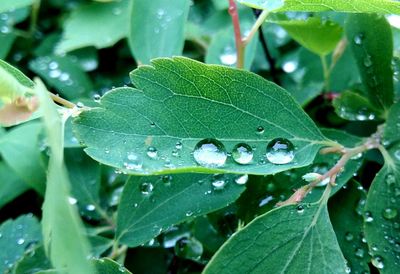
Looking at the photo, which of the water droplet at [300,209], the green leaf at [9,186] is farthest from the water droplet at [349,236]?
the green leaf at [9,186]

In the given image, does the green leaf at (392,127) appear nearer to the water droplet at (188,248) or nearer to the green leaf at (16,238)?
the water droplet at (188,248)

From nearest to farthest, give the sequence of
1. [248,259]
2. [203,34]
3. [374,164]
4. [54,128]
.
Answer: [54,128] < [248,259] < [374,164] < [203,34]

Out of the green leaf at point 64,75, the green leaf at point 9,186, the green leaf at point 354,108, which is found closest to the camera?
the green leaf at point 354,108

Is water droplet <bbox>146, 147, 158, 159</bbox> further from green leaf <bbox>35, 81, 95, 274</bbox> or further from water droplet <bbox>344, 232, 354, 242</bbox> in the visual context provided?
water droplet <bbox>344, 232, 354, 242</bbox>

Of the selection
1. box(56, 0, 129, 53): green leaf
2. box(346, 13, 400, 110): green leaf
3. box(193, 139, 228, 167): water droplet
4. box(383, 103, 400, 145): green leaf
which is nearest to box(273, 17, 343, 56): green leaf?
box(346, 13, 400, 110): green leaf

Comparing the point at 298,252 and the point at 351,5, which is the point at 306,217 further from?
the point at 351,5

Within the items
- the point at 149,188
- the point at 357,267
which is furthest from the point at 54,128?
the point at 357,267

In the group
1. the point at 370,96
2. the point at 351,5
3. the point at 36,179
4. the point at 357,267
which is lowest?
the point at 36,179
